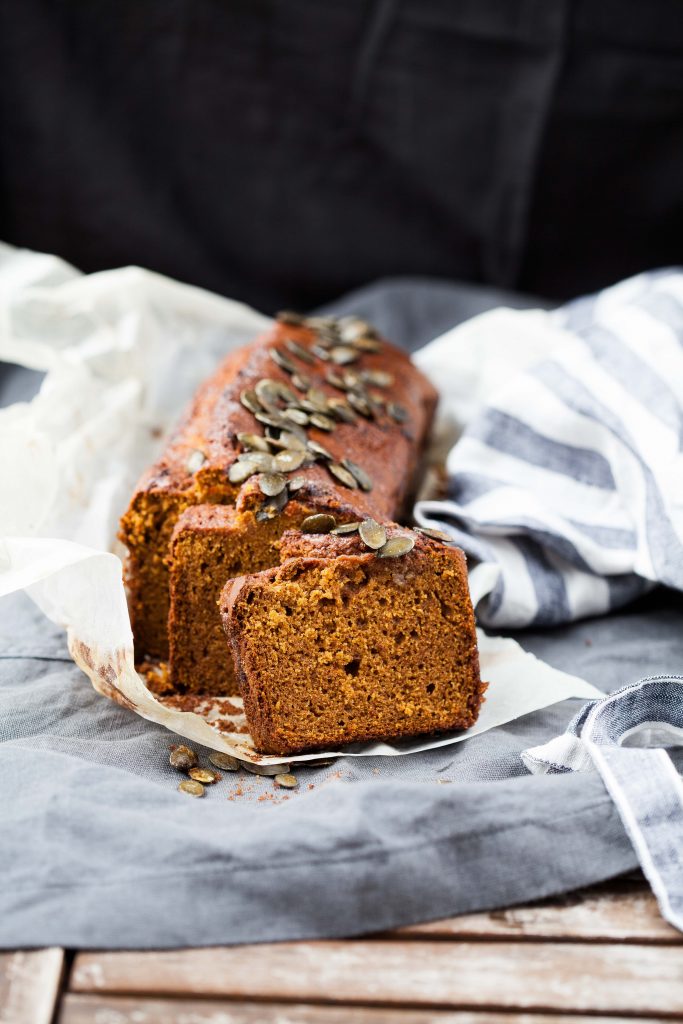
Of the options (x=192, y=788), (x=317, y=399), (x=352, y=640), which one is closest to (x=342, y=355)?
(x=317, y=399)

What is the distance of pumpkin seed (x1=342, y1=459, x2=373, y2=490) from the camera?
2689 millimetres

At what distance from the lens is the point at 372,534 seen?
7.68ft

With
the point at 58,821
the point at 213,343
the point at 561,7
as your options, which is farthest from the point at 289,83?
the point at 58,821

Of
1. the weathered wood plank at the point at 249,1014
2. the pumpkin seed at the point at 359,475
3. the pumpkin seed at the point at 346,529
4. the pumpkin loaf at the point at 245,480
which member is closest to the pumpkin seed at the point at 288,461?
the pumpkin loaf at the point at 245,480

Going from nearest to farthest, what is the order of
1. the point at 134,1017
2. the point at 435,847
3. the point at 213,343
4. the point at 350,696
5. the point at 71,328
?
the point at 134,1017, the point at 435,847, the point at 350,696, the point at 71,328, the point at 213,343

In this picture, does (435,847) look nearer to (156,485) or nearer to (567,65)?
(156,485)

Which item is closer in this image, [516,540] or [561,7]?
[516,540]

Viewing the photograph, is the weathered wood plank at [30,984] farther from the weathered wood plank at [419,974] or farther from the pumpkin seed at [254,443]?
the pumpkin seed at [254,443]

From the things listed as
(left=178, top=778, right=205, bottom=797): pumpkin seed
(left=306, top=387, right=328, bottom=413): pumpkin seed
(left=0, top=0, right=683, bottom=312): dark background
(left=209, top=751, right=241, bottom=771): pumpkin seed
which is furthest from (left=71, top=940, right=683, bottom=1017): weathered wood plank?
(left=0, top=0, right=683, bottom=312): dark background

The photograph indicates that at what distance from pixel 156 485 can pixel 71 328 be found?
121 cm

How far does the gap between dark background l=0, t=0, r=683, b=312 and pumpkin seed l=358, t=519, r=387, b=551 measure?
295 cm

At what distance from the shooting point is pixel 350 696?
2.35m

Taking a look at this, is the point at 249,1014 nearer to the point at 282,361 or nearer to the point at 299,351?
the point at 282,361

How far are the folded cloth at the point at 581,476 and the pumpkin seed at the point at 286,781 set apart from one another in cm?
75
